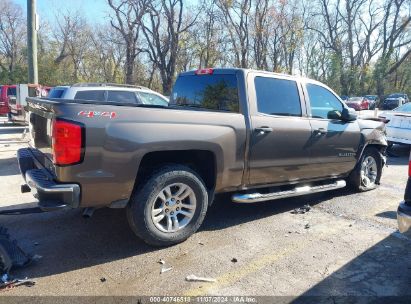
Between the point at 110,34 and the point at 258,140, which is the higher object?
the point at 110,34

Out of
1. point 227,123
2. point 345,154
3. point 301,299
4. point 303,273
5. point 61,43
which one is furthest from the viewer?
point 61,43

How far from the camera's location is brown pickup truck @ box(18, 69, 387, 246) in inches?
132

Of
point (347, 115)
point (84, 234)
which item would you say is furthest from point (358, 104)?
point (84, 234)

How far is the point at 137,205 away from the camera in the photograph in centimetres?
373

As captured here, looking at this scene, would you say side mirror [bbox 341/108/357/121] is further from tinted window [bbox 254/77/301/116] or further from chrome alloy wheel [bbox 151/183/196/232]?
chrome alloy wheel [bbox 151/183/196/232]

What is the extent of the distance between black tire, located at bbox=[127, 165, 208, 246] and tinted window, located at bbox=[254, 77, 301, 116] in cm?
130

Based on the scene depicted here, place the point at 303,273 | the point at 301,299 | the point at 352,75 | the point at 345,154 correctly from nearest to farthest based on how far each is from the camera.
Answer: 1. the point at 301,299
2. the point at 303,273
3. the point at 345,154
4. the point at 352,75

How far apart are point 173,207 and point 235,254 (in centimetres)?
83

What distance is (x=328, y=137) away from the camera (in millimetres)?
5352

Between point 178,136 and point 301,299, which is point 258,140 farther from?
point 301,299

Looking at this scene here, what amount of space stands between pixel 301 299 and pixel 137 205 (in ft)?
5.78

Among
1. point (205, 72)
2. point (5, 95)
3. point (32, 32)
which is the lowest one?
point (205, 72)

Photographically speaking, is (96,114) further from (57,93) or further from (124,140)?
(57,93)

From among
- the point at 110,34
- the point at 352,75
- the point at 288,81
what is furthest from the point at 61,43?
the point at 288,81
